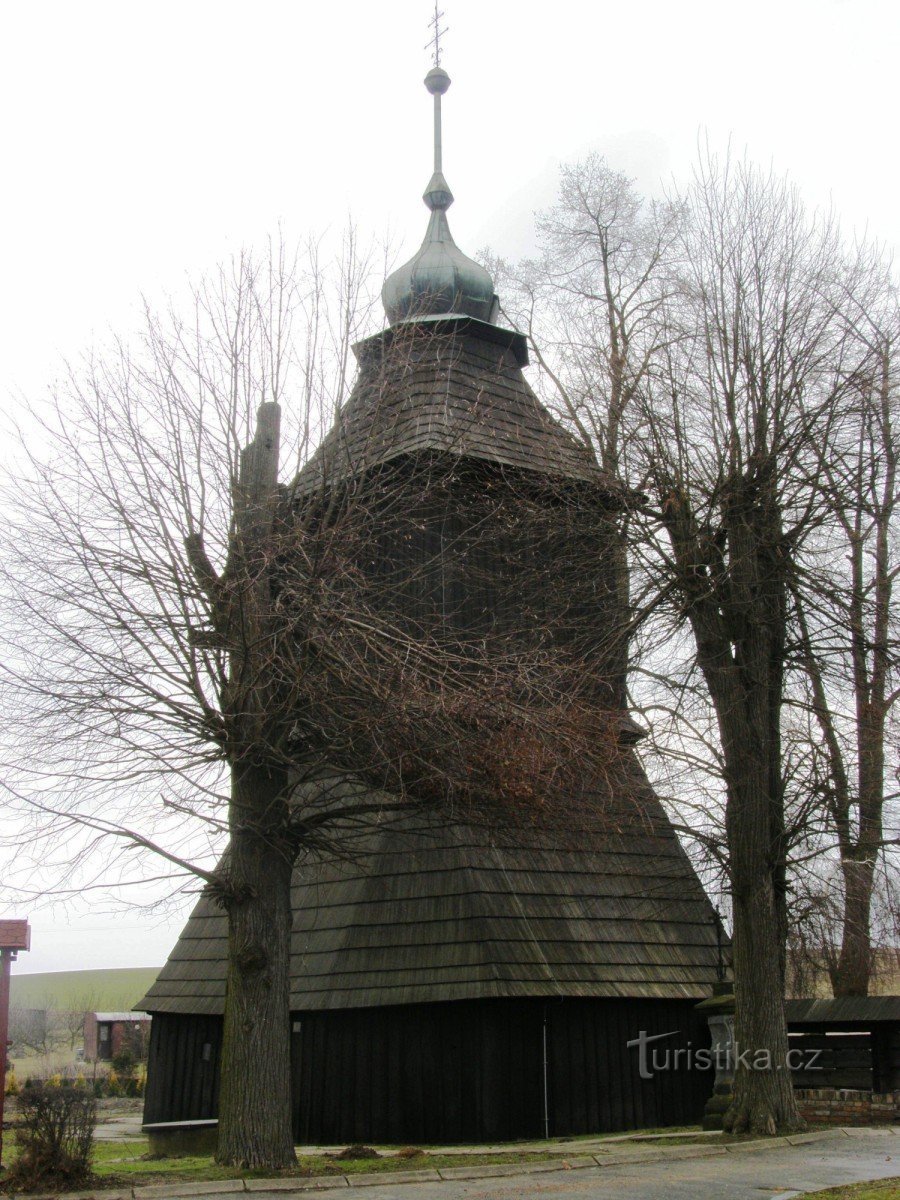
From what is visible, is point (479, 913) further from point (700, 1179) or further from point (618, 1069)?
point (700, 1179)

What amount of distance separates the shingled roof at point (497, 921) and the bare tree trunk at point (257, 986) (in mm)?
1690

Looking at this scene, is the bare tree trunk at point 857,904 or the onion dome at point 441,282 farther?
the onion dome at point 441,282

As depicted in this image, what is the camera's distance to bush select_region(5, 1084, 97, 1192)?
8.76 metres

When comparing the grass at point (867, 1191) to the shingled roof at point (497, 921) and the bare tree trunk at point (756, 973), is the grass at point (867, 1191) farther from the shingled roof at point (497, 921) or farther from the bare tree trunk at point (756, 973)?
the shingled roof at point (497, 921)

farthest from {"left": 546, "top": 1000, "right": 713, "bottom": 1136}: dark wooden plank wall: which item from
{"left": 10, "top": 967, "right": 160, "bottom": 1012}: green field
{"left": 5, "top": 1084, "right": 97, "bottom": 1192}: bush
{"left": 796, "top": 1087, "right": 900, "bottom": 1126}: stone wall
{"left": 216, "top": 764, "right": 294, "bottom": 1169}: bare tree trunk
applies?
{"left": 10, "top": 967, "right": 160, "bottom": 1012}: green field

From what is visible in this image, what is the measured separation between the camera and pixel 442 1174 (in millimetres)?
9562

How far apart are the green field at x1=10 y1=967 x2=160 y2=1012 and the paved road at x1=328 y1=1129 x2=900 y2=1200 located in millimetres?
67021

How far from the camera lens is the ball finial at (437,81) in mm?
20453

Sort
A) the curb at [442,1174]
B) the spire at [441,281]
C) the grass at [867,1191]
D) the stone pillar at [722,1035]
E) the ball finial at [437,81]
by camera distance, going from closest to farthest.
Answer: the grass at [867,1191] → the curb at [442,1174] → the stone pillar at [722,1035] → the spire at [441,281] → the ball finial at [437,81]

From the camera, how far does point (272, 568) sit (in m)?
11.2

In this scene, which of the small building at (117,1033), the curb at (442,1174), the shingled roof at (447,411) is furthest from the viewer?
the small building at (117,1033)

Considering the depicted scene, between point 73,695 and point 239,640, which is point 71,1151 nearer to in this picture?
point 73,695

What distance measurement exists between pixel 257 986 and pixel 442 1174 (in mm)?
2137

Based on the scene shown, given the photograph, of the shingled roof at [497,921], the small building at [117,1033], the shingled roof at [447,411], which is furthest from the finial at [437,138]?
the small building at [117,1033]
